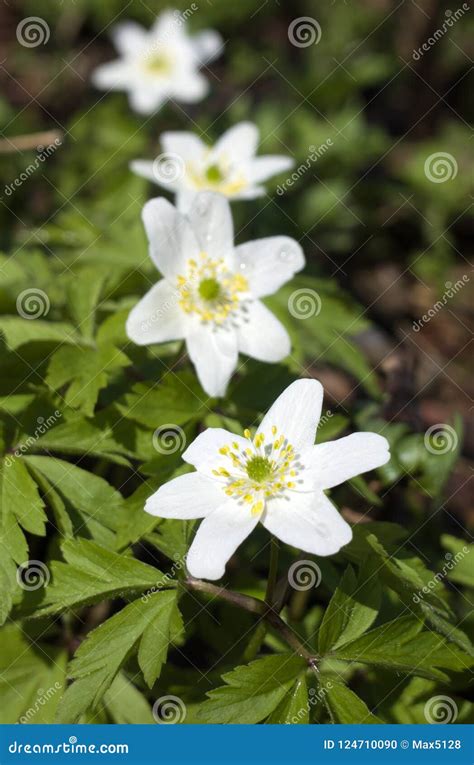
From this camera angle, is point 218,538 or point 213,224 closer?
point 218,538

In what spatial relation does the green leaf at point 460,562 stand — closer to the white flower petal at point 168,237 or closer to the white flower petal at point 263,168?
the white flower petal at point 168,237

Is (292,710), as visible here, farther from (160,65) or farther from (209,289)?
(160,65)

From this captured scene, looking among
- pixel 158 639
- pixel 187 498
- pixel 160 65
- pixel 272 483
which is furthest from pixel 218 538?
pixel 160 65

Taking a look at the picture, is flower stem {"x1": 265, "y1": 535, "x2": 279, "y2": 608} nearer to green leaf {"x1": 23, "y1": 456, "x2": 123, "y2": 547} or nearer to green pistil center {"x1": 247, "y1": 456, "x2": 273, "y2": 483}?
green pistil center {"x1": 247, "y1": 456, "x2": 273, "y2": 483}

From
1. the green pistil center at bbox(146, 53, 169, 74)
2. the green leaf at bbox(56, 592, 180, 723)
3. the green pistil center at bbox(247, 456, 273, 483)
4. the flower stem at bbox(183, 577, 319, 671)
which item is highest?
the green pistil center at bbox(146, 53, 169, 74)

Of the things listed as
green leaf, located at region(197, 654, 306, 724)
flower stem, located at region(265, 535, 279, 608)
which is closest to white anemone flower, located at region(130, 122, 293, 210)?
flower stem, located at region(265, 535, 279, 608)

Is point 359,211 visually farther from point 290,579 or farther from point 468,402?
point 290,579
